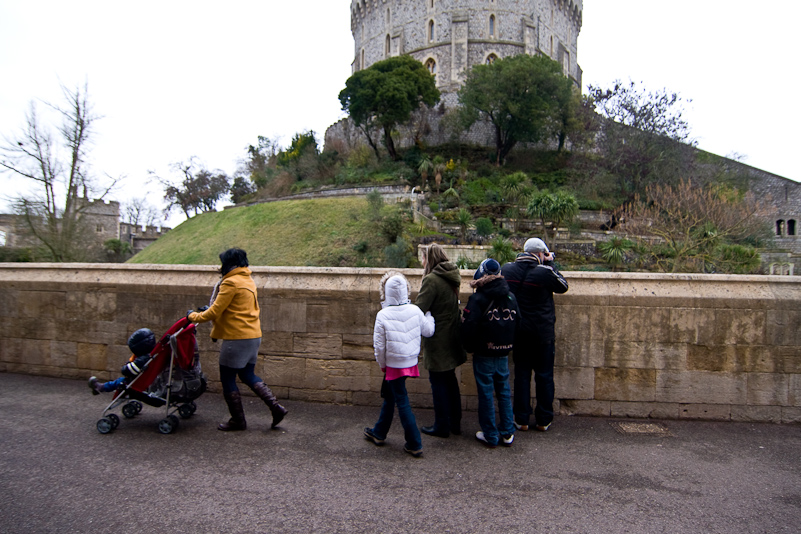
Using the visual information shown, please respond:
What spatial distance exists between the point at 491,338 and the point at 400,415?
96 cm

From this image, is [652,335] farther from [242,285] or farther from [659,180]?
[659,180]

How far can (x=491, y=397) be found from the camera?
399cm

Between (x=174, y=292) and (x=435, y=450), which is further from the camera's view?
(x=174, y=292)

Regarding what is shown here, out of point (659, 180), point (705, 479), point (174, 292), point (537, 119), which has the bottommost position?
point (705, 479)

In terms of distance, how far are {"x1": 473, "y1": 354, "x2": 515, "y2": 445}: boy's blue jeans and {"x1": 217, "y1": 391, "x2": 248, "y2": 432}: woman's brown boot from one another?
78.6 inches

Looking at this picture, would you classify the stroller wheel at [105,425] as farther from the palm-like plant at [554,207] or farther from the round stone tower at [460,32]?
the round stone tower at [460,32]

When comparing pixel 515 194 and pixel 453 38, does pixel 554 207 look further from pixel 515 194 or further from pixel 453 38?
pixel 453 38

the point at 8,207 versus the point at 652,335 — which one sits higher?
the point at 8,207

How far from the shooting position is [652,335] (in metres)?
4.67

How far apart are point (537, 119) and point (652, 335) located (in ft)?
124

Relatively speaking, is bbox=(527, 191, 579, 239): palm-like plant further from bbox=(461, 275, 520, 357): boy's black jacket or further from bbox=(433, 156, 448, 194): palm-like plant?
bbox=(461, 275, 520, 357): boy's black jacket

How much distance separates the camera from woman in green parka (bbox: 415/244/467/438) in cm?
405

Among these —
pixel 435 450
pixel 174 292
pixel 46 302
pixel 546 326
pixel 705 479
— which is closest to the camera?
pixel 705 479

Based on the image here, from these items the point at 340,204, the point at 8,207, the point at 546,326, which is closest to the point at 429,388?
the point at 546,326
